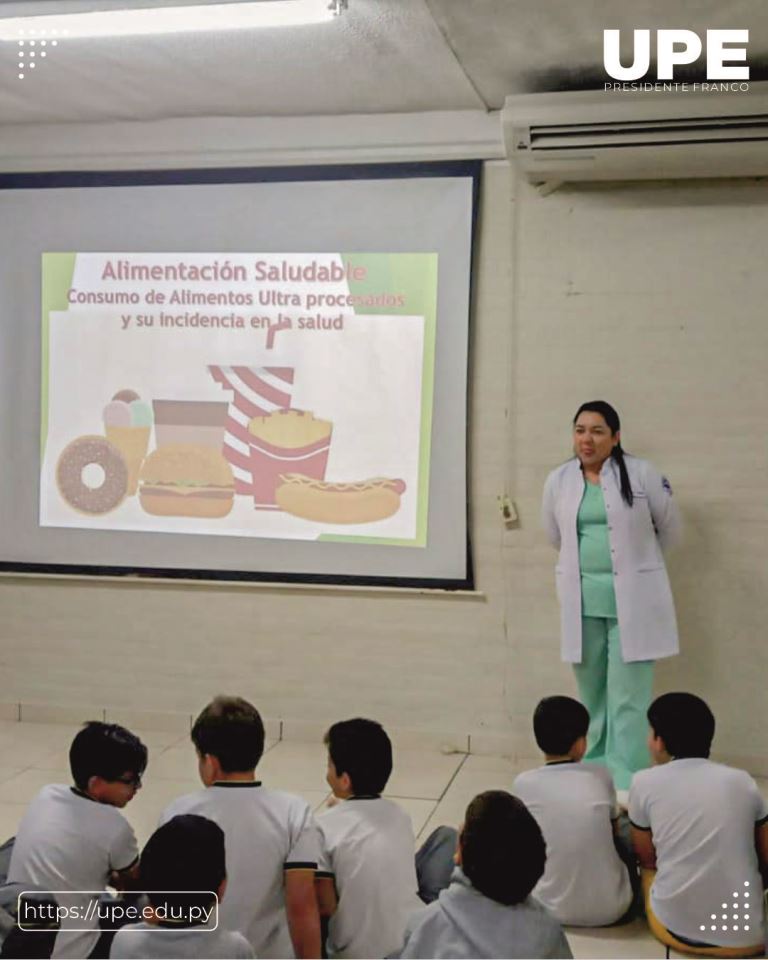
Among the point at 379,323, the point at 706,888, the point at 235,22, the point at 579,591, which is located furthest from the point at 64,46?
the point at 706,888

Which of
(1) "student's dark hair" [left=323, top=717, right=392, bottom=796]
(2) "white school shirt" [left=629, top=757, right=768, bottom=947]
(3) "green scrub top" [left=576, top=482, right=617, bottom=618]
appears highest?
(3) "green scrub top" [left=576, top=482, right=617, bottom=618]

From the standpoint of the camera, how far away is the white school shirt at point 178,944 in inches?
65.6

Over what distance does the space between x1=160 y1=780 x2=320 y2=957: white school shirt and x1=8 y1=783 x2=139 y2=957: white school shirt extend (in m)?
0.17

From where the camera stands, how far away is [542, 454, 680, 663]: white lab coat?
4.01 metres

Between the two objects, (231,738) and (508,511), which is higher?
(508,511)

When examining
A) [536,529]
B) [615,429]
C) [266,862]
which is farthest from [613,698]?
[266,862]

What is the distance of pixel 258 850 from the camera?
85.3 inches

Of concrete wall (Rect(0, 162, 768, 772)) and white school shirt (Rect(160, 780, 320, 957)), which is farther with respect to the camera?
concrete wall (Rect(0, 162, 768, 772))

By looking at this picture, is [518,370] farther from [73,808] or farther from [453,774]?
[73,808]

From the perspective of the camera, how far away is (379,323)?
4.67 metres

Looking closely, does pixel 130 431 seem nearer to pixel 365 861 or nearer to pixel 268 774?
pixel 268 774

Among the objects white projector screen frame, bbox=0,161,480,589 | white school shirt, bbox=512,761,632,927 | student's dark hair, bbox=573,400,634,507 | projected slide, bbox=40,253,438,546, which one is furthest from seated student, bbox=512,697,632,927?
Answer: projected slide, bbox=40,253,438,546

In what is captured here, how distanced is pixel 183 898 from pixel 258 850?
0.44 m

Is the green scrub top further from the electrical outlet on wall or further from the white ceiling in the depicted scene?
the white ceiling
